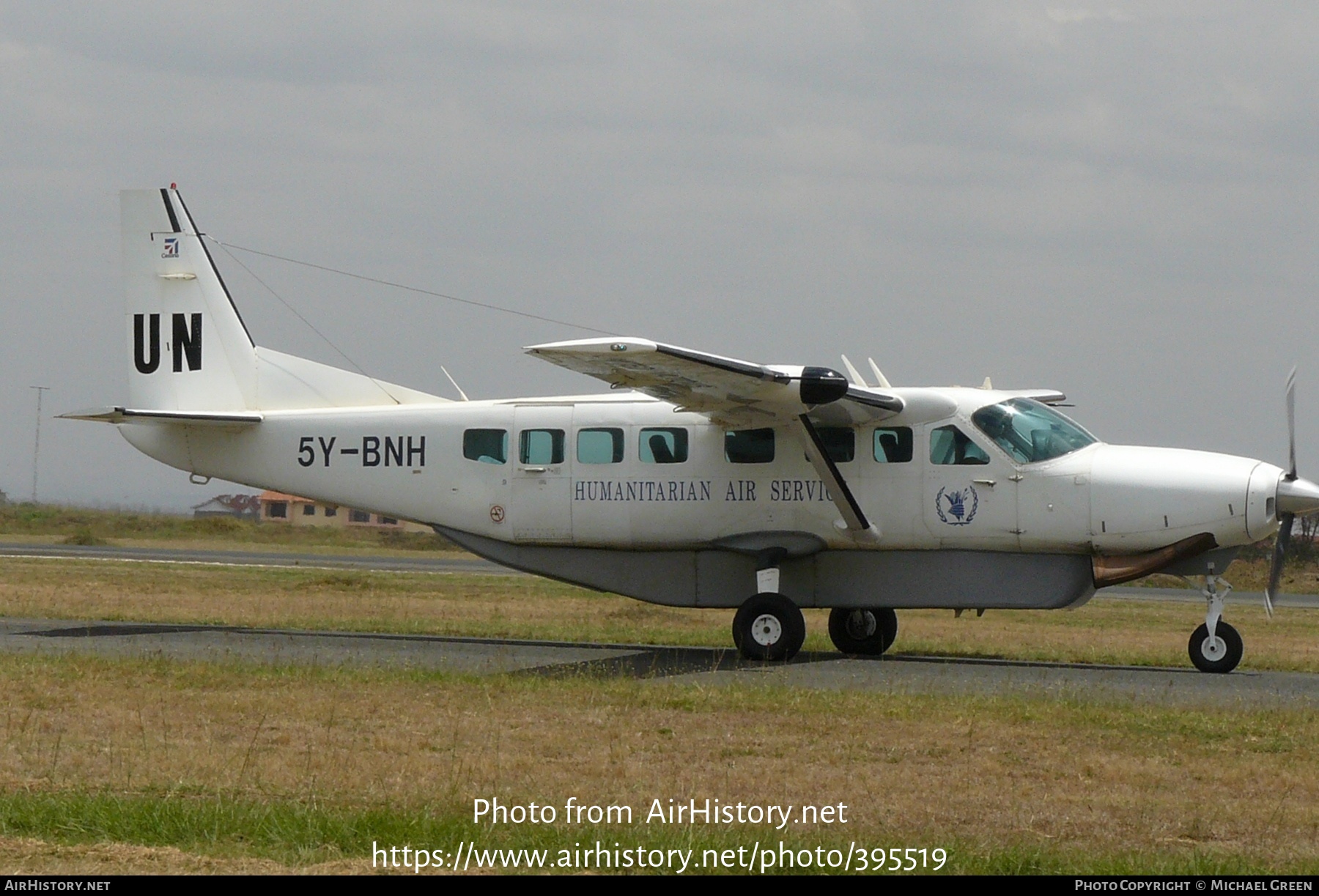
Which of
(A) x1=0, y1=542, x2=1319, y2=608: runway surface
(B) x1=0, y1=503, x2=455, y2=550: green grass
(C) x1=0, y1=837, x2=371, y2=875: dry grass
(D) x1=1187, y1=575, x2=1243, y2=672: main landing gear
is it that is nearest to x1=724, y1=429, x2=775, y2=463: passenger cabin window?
(D) x1=1187, y1=575, x2=1243, y2=672: main landing gear

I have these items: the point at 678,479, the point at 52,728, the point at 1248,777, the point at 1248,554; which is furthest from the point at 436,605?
the point at 1248,554

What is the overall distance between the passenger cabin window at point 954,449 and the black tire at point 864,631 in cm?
238

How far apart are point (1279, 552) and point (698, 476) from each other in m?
6.60

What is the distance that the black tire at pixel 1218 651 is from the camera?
16375 millimetres

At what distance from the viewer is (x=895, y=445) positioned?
56.1 feet

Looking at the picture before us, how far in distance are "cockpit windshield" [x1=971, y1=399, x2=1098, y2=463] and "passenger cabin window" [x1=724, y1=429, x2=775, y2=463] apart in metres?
2.34

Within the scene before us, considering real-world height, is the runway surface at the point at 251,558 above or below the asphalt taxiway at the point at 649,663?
above

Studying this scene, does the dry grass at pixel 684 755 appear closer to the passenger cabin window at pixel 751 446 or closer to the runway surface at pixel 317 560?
the passenger cabin window at pixel 751 446

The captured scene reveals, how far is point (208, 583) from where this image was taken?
31812 mm

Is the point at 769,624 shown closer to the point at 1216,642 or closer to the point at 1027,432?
the point at 1027,432

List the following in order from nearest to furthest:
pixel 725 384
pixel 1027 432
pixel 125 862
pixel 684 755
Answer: pixel 125 862 < pixel 684 755 < pixel 725 384 < pixel 1027 432

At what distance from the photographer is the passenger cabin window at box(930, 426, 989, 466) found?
663 inches

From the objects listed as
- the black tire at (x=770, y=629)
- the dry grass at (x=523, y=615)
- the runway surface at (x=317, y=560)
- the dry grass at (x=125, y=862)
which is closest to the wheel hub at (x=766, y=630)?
the black tire at (x=770, y=629)

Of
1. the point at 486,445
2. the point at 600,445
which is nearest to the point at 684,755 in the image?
the point at 600,445
